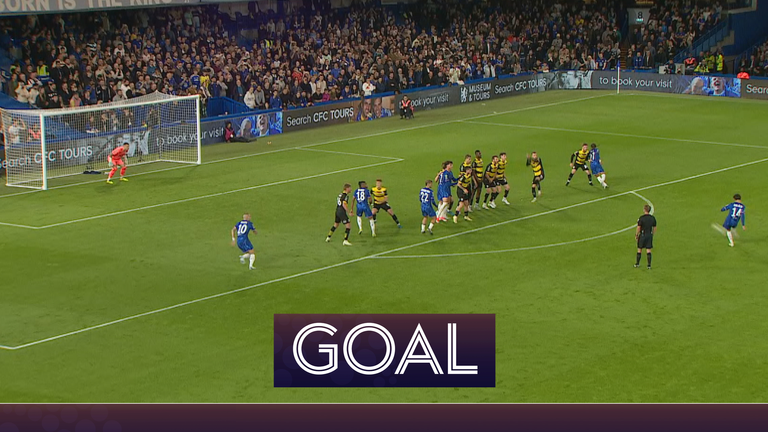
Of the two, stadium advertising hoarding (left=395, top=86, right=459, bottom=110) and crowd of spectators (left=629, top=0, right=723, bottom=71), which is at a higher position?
crowd of spectators (left=629, top=0, right=723, bottom=71)

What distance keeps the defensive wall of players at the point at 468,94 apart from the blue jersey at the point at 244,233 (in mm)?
17467

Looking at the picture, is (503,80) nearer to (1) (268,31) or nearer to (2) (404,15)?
(2) (404,15)

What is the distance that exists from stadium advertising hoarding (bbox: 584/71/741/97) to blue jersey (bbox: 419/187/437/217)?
3539 cm

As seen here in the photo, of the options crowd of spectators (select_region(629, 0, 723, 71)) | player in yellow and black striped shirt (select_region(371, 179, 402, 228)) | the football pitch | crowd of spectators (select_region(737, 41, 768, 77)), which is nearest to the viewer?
the football pitch

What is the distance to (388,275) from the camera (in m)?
28.7

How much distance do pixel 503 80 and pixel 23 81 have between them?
2913cm

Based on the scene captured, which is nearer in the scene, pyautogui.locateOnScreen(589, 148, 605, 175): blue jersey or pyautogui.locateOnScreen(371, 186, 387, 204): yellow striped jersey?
pyautogui.locateOnScreen(371, 186, 387, 204): yellow striped jersey

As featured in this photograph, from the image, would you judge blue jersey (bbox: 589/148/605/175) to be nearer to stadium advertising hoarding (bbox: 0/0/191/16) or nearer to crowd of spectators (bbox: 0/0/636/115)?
crowd of spectators (bbox: 0/0/636/115)

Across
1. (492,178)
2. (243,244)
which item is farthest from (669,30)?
(243,244)

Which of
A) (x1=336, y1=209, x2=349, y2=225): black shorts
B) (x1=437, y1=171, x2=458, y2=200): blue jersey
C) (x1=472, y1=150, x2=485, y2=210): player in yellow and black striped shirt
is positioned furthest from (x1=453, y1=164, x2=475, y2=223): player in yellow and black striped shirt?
(x1=336, y1=209, x2=349, y2=225): black shorts

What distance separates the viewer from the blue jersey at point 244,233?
94.8ft

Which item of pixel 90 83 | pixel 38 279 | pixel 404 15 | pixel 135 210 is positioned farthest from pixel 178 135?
pixel 404 15

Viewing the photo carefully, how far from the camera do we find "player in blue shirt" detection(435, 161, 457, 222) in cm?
3397

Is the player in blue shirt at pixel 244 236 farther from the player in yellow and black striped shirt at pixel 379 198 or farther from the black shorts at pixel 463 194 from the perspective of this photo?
the black shorts at pixel 463 194
